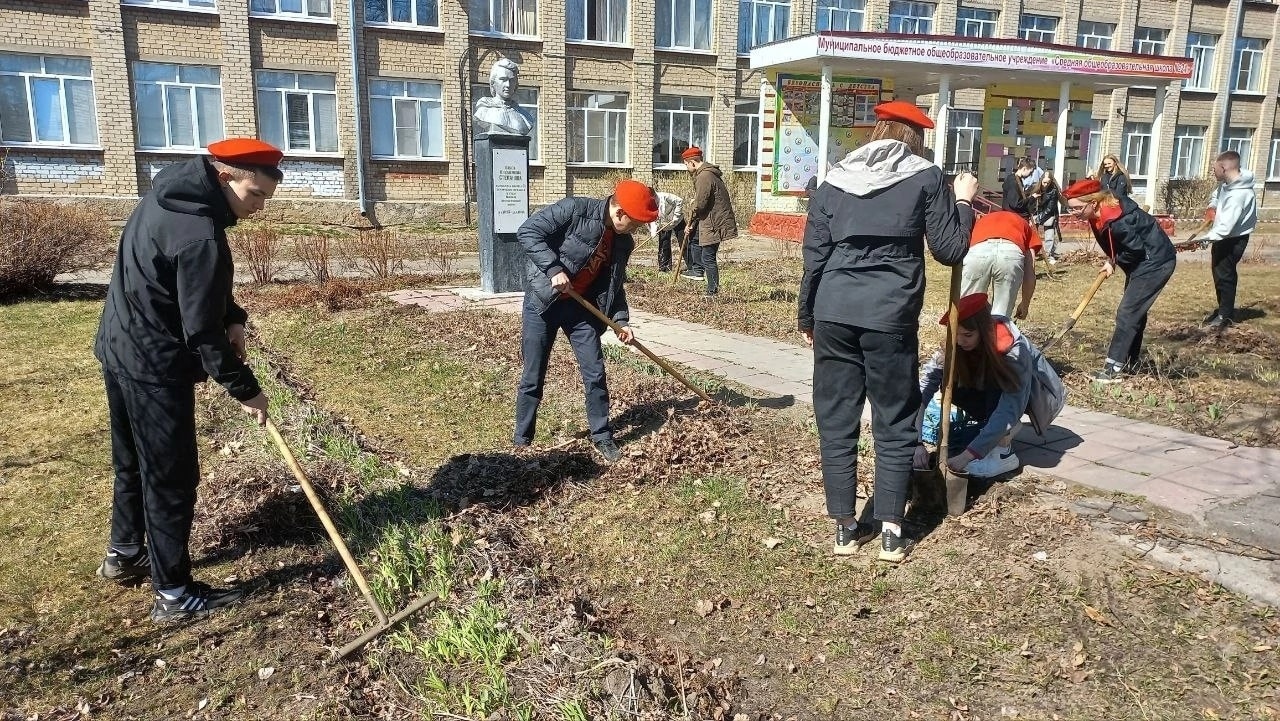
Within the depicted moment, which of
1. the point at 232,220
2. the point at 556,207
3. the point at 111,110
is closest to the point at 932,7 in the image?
the point at 111,110

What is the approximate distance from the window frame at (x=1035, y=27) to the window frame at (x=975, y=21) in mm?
870

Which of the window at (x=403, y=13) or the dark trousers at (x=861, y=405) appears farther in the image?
the window at (x=403, y=13)

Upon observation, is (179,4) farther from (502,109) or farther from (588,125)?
(502,109)

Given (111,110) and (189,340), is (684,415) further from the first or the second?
(111,110)

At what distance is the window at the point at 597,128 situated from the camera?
23359 mm

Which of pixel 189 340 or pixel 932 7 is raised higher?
pixel 932 7

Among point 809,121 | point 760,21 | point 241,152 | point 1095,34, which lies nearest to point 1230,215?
point 241,152

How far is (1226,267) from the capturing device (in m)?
8.59

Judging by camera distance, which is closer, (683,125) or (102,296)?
(102,296)

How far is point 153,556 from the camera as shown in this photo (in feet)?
11.2

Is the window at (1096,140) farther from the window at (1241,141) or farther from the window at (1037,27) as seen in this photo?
the window at (1241,141)

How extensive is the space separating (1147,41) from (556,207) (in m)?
33.6

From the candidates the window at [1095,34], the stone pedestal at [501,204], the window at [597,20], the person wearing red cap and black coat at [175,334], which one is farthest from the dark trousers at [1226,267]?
the window at [1095,34]

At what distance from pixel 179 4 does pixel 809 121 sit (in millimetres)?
14549
